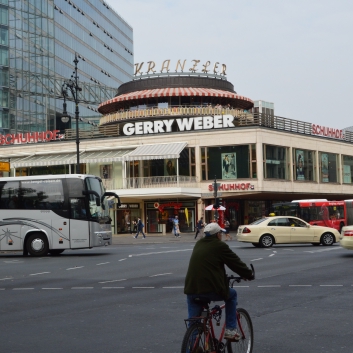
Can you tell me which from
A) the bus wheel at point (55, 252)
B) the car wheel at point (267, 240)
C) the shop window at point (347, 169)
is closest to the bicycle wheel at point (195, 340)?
the bus wheel at point (55, 252)

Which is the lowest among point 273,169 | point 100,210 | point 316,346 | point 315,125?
point 316,346

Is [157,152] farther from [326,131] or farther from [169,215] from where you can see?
[326,131]

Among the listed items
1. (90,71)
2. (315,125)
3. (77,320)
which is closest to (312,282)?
(77,320)

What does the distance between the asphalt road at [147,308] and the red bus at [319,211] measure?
26262 millimetres

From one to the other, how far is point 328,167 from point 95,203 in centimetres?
3787

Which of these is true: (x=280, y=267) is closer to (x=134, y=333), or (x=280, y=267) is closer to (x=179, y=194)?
(x=134, y=333)

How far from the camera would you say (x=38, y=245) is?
29312 mm

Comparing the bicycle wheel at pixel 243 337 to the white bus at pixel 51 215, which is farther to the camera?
the white bus at pixel 51 215

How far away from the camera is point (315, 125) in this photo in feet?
205

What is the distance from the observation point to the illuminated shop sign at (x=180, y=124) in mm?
57406

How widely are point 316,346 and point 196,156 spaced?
1941 inches

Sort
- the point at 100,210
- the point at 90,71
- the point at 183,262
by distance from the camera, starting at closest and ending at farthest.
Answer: the point at 183,262
the point at 100,210
the point at 90,71

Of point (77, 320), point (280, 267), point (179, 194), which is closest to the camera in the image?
point (77, 320)

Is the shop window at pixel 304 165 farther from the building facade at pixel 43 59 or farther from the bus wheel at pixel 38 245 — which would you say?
the bus wheel at pixel 38 245
